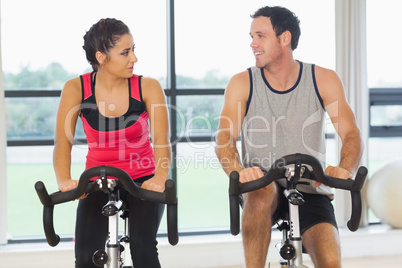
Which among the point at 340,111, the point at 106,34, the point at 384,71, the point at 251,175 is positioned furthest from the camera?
the point at 384,71

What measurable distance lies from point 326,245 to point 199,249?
1644 mm

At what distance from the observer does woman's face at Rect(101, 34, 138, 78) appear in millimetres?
2104

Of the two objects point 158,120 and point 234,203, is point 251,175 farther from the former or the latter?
point 158,120

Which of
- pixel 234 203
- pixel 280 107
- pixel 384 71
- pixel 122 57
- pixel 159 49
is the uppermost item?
pixel 159 49

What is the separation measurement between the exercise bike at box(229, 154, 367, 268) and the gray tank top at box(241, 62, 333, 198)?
0.56m

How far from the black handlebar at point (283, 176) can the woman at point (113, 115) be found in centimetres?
41

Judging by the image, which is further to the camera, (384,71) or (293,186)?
(384,71)

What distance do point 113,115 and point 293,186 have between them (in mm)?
861

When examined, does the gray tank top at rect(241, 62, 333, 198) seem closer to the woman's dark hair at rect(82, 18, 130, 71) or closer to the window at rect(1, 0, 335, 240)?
the woman's dark hair at rect(82, 18, 130, 71)

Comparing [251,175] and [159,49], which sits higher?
[159,49]

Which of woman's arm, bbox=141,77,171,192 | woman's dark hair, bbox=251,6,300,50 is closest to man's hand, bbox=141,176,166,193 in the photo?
woman's arm, bbox=141,77,171,192

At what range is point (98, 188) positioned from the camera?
1.61 meters

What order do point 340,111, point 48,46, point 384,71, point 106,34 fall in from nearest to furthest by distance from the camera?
point 106,34 < point 340,111 < point 384,71 < point 48,46

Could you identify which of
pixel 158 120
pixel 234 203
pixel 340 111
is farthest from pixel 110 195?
pixel 340 111
